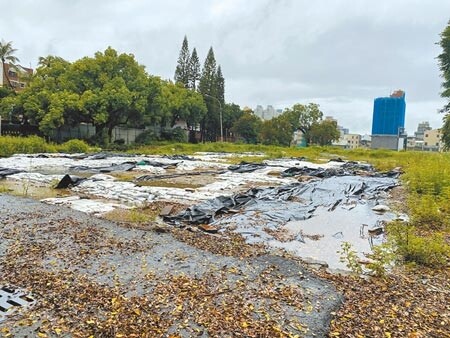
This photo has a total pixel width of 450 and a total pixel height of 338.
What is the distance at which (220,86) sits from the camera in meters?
36.9

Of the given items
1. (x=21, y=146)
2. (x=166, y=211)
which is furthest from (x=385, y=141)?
(x=166, y=211)

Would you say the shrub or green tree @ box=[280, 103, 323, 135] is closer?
the shrub

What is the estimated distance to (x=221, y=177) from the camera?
30.9 ft

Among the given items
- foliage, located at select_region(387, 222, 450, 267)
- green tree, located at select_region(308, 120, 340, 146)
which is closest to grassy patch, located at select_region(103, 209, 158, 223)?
foliage, located at select_region(387, 222, 450, 267)

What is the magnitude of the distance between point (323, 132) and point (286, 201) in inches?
1248

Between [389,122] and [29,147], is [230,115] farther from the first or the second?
[29,147]

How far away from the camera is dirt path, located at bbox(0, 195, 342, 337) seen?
196cm

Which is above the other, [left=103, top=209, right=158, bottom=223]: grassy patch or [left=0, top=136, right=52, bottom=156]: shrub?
[left=0, top=136, right=52, bottom=156]: shrub

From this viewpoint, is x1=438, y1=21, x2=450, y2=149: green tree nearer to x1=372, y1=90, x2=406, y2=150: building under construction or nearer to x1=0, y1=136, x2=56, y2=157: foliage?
x1=372, y1=90, x2=406, y2=150: building under construction

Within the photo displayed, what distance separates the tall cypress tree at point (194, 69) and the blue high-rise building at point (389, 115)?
61.5ft

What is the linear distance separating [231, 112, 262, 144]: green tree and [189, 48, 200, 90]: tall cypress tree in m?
6.20

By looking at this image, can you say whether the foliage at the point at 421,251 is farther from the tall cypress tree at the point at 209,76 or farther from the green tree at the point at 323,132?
the green tree at the point at 323,132

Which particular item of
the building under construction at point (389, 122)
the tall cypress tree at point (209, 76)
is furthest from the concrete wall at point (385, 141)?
the tall cypress tree at point (209, 76)

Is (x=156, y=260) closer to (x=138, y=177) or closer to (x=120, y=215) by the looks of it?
(x=120, y=215)
